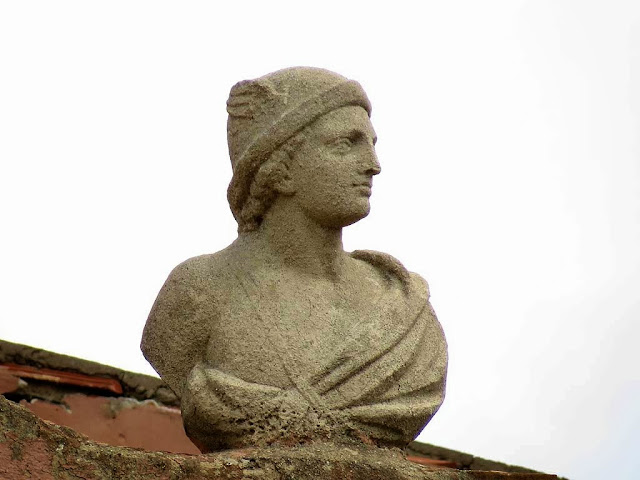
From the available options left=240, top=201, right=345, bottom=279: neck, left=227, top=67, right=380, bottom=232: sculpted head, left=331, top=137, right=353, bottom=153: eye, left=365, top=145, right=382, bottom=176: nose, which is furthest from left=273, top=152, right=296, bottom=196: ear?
left=365, top=145, right=382, bottom=176: nose

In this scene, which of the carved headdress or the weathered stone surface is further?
the carved headdress

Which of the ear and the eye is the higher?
the eye

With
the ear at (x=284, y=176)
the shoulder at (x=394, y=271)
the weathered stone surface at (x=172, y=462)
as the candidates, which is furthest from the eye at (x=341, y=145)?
the weathered stone surface at (x=172, y=462)

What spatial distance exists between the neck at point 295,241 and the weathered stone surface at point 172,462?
0.94m

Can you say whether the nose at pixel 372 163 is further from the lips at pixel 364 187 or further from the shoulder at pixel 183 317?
the shoulder at pixel 183 317

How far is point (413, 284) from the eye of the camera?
9.20 m

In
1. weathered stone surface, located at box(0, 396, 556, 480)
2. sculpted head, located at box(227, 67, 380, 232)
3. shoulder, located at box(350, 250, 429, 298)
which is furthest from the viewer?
shoulder, located at box(350, 250, 429, 298)

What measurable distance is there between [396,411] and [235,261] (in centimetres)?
104

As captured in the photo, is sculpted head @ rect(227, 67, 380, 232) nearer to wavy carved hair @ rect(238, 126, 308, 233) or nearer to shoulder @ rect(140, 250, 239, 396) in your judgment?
wavy carved hair @ rect(238, 126, 308, 233)

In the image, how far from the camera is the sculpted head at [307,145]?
8789 mm

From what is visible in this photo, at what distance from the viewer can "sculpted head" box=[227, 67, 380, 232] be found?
346 inches

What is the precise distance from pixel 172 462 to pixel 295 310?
108 cm

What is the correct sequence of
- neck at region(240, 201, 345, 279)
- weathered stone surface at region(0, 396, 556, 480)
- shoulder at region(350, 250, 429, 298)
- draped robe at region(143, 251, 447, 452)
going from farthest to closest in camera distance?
shoulder at region(350, 250, 429, 298)
neck at region(240, 201, 345, 279)
draped robe at region(143, 251, 447, 452)
weathered stone surface at region(0, 396, 556, 480)

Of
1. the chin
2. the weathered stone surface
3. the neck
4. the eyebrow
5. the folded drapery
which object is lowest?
the weathered stone surface
